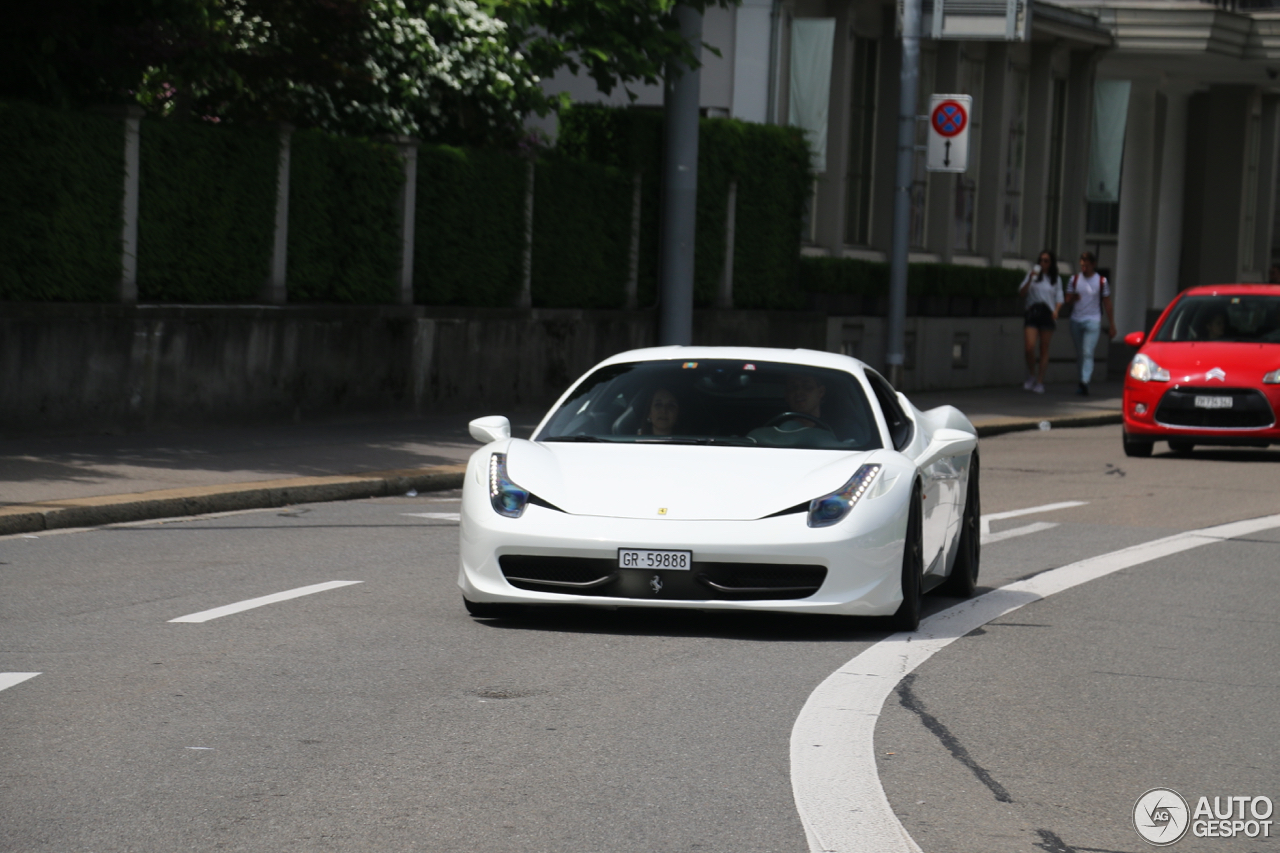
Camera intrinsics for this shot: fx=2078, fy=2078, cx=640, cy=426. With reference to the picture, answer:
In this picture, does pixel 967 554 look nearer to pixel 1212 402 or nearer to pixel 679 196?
pixel 1212 402

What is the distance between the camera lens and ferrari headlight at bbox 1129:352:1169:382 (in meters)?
19.8

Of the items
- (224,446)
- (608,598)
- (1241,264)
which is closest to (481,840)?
(608,598)

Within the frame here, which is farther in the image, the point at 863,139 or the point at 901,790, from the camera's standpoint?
the point at 863,139

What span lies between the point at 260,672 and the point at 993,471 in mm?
12014

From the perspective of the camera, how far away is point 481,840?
517cm

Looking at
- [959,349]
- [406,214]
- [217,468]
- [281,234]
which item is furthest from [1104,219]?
[217,468]

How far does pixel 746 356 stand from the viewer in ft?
31.7

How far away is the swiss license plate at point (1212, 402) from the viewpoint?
64.1ft

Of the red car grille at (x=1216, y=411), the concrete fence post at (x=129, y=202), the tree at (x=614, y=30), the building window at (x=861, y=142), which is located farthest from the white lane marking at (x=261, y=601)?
the building window at (x=861, y=142)

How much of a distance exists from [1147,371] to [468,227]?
709cm

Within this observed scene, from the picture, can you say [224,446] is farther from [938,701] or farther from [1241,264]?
[1241,264]

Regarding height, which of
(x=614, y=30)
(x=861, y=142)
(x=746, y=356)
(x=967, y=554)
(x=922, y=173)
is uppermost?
(x=614, y=30)

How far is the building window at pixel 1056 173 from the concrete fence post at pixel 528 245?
17.1 m

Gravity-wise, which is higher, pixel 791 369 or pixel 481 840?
pixel 791 369
